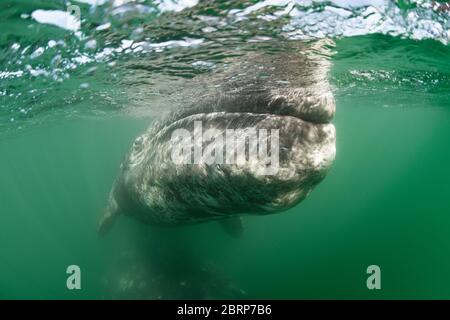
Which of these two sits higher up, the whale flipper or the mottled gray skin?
the mottled gray skin

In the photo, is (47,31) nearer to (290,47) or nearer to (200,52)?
(200,52)

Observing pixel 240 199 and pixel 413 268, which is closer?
pixel 240 199

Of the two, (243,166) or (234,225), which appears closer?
(243,166)

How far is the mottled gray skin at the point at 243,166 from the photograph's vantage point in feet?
15.6

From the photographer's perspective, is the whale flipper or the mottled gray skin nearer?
the mottled gray skin

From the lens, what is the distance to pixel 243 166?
4.80 metres

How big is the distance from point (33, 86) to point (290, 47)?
9.11 meters

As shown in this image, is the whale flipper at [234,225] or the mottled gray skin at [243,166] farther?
the whale flipper at [234,225]

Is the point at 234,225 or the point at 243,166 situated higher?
the point at 243,166

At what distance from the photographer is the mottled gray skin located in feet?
15.6

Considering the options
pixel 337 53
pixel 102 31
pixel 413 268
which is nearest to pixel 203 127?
pixel 102 31

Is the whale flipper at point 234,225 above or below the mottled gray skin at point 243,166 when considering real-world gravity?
below
